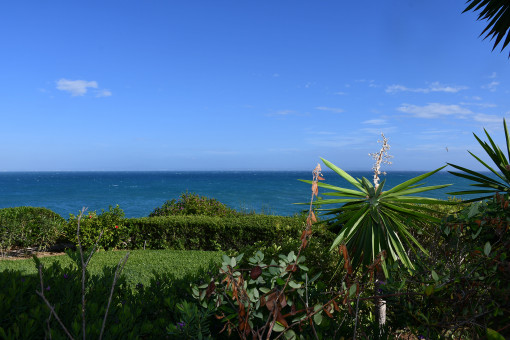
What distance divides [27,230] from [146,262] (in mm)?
4541

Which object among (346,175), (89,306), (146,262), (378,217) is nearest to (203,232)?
(146,262)

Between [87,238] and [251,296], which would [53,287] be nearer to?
[251,296]

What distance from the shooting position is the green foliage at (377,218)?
3996mm

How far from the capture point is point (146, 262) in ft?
28.9

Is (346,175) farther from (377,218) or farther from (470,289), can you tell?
(470,289)

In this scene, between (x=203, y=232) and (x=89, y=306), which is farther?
(x=203, y=232)

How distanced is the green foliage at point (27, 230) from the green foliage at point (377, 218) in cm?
975

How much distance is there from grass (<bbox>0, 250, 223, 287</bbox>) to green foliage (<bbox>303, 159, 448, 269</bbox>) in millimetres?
4275

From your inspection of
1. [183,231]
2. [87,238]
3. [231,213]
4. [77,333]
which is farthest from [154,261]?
[77,333]

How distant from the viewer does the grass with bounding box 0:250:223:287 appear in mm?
7730

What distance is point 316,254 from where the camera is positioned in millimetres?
4918

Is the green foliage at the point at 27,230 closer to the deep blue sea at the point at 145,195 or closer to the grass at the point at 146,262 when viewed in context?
the grass at the point at 146,262

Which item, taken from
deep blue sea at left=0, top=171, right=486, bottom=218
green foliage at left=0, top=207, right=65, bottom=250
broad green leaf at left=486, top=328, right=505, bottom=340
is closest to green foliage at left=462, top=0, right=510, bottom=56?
deep blue sea at left=0, top=171, right=486, bottom=218

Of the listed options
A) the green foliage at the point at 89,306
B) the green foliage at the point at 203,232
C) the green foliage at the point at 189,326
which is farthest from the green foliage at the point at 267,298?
the green foliage at the point at 203,232
